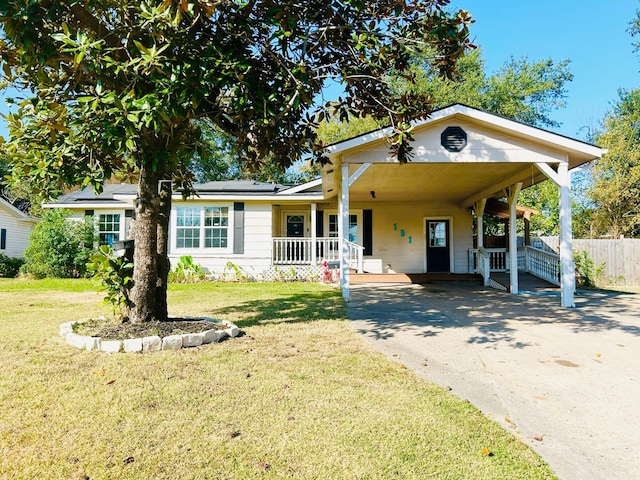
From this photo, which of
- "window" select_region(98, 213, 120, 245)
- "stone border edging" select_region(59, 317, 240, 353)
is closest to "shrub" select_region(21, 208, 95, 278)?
"window" select_region(98, 213, 120, 245)

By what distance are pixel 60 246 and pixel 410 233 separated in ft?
39.8

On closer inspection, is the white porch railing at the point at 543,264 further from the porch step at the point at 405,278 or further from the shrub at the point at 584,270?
the porch step at the point at 405,278

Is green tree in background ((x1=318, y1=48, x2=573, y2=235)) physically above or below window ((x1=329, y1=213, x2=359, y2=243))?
above

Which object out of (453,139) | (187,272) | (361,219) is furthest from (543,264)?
(187,272)

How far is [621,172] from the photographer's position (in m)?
18.5

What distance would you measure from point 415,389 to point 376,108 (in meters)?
4.30

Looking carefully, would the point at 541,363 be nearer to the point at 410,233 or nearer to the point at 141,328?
the point at 141,328

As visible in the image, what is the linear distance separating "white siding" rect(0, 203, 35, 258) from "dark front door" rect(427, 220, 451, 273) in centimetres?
1893


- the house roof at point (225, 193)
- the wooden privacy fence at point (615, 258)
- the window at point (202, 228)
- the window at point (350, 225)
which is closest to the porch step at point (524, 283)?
the wooden privacy fence at point (615, 258)

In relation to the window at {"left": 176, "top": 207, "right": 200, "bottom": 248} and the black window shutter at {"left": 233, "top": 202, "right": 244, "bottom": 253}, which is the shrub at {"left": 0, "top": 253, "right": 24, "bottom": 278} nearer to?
the window at {"left": 176, "top": 207, "right": 200, "bottom": 248}

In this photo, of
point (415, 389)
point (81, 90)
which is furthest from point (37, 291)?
point (415, 389)

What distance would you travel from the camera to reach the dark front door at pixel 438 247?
14.9 meters

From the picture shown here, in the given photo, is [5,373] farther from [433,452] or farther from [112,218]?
[112,218]

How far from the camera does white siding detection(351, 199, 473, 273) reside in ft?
48.5
